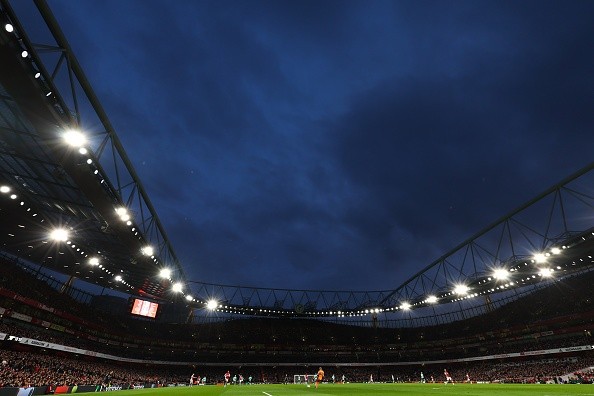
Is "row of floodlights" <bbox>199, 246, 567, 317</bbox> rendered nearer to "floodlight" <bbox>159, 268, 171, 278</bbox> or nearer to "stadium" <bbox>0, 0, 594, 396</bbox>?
"stadium" <bbox>0, 0, 594, 396</bbox>

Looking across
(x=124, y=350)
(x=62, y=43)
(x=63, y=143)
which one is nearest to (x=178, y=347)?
(x=124, y=350)

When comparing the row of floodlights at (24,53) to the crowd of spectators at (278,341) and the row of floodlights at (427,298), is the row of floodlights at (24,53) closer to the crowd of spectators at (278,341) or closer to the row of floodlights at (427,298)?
the row of floodlights at (427,298)

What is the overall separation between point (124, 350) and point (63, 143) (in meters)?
63.0

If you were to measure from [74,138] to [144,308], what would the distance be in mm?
48643

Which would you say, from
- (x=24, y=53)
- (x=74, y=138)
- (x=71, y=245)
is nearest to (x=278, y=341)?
(x=71, y=245)

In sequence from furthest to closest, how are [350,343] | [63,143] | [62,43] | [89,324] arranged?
1. [350,343]
2. [89,324]
3. [63,143]
4. [62,43]

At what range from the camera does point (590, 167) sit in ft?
A: 85.9

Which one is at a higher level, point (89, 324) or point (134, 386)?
point (89, 324)

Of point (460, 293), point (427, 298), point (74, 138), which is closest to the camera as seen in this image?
point (74, 138)

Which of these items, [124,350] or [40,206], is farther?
[124,350]

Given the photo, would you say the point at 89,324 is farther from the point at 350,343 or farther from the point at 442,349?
the point at 442,349

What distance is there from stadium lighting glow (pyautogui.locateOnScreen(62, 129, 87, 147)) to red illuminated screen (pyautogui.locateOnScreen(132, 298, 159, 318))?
154 ft

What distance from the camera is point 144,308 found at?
188ft

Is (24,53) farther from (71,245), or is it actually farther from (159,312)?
(159,312)
